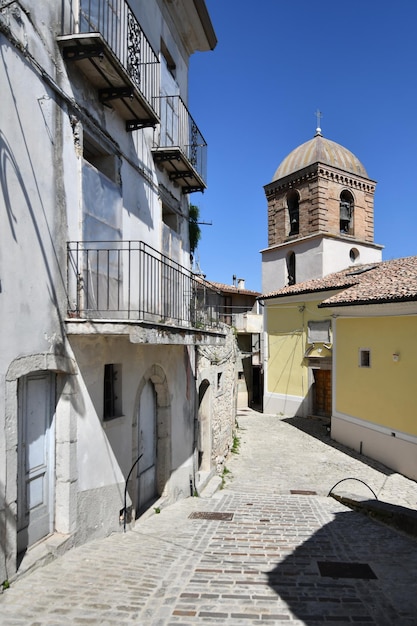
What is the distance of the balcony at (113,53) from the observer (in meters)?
6.00

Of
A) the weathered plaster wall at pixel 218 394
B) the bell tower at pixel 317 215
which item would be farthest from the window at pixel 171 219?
the bell tower at pixel 317 215

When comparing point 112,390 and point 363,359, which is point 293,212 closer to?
point 363,359

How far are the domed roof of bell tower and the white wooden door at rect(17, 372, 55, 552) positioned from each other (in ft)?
83.6

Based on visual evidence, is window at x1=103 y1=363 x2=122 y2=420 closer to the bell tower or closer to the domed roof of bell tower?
the bell tower

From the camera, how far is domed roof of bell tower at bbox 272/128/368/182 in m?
28.7

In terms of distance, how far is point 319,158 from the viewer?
93.0 ft

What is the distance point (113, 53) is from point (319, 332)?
1815cm

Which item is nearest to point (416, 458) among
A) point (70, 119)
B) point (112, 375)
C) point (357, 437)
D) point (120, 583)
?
point (357, 437)

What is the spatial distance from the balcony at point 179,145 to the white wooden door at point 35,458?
5580 millimetres

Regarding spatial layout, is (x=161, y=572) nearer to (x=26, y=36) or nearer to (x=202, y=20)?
(x=26, y=36)

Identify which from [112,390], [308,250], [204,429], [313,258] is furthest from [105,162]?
[308,250]

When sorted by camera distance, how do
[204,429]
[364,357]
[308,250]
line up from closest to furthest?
1. [204,429]
2. [364,357]
3. [308,250]

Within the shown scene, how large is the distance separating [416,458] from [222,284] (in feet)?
73.5

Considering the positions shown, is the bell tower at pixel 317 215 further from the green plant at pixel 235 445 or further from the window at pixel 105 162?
the window at pixel 105 162
